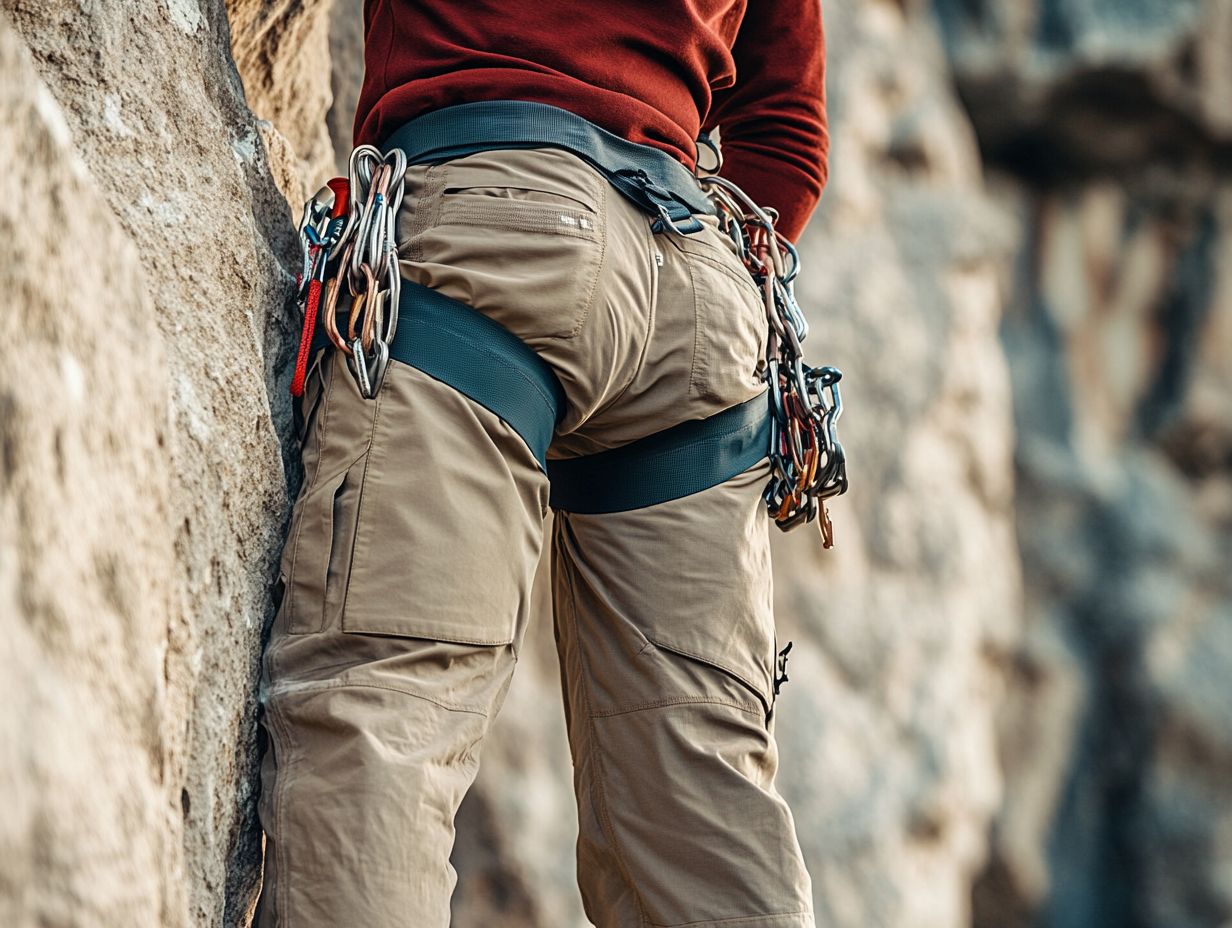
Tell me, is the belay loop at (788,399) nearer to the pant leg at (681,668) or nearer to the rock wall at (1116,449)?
the pant leg at (681,668)

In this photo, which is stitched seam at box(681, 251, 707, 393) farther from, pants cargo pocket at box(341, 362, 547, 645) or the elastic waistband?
pants cargo pocket at box(341, 362, 547, 645)

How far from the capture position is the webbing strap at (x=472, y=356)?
1024mm

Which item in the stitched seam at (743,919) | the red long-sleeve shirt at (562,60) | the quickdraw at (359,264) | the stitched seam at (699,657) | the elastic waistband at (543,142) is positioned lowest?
the stitched seam at (743,919)

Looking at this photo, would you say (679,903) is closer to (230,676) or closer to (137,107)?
(230,676)

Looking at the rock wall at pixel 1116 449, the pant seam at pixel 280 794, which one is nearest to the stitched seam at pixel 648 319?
the pant seam at pixel 280 794

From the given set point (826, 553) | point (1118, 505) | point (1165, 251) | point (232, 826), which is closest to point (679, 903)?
point (232, 826)

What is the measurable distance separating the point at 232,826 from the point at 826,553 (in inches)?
111

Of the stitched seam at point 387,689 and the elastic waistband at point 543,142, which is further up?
the elastic waistband at point 543,142

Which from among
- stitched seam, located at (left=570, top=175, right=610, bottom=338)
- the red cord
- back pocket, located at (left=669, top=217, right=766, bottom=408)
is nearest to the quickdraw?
the red cord

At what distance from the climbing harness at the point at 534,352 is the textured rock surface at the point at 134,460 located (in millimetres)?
79

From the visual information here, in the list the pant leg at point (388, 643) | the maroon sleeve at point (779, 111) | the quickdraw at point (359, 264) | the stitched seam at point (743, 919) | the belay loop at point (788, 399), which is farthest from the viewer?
the maroon sleeve at point (779, 111)

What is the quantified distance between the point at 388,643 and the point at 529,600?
0.13m

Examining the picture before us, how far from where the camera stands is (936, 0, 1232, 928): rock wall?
451cm

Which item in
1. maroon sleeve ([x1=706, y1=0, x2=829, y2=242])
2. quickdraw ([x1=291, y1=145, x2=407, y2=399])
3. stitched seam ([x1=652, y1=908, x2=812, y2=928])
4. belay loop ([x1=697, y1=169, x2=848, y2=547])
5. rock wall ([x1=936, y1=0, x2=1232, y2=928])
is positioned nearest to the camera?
quickdraw ([x1=291, y1=145, x2=407, y2=399])
